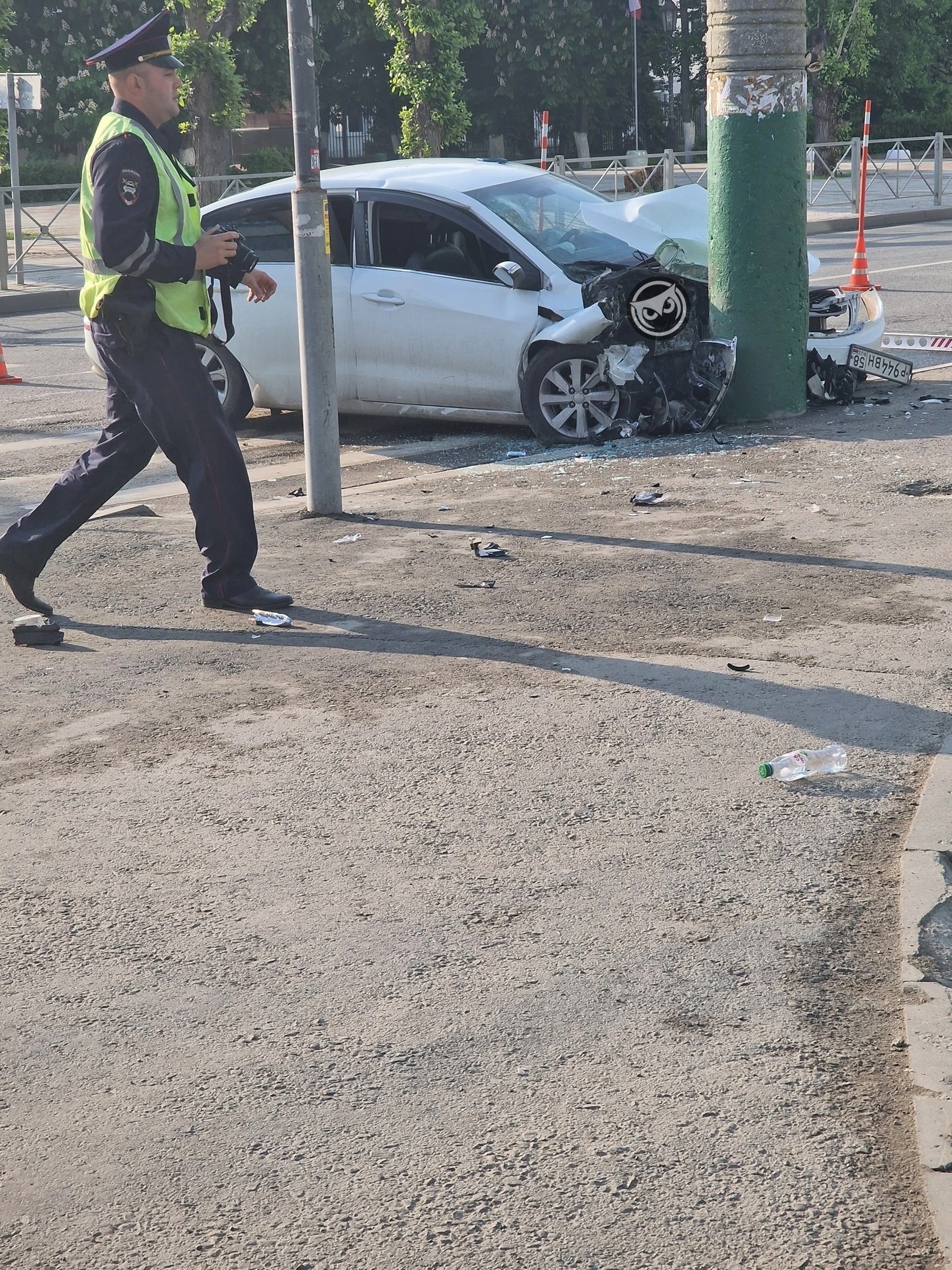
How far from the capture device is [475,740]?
5.02 metres

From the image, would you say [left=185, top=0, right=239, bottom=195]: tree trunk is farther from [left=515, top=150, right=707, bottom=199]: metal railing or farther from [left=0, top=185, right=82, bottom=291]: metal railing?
[left=515, top=150, right=707, bottom=199]: metal railing

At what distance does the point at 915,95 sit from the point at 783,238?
Result: 1781 inches

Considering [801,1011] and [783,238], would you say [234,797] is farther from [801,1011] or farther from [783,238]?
[783,238]

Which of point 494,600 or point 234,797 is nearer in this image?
point 234,797

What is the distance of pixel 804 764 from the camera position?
15.4 ft

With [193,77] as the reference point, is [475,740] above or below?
below

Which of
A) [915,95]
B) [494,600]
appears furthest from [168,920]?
[915,95]

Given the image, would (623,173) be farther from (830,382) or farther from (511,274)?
(511,274)

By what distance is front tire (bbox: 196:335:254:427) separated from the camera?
10.5 meters

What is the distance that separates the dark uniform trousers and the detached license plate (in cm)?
532

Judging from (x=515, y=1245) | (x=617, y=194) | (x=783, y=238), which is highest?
(x=617, y=194)

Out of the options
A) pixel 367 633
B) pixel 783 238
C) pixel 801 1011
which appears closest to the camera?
pixel 801 1011

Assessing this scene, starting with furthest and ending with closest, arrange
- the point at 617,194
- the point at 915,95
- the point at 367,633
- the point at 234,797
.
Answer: the point at 915,95
the point at 617,194
the point at 367,633
the point at 234,797

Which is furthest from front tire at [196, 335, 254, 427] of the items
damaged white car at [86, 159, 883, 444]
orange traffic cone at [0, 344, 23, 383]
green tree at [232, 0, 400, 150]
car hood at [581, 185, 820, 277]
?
green tree at [232, 0, 400, 150]
